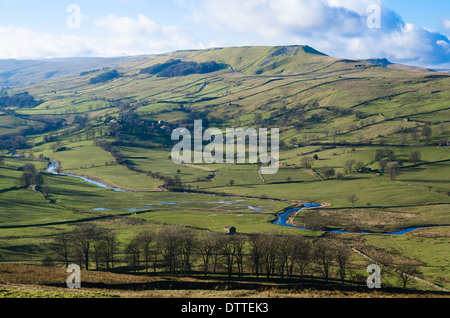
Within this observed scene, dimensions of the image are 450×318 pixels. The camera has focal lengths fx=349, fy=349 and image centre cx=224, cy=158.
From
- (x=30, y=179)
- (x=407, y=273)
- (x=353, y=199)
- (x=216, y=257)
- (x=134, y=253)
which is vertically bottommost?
(x=407, y=273)

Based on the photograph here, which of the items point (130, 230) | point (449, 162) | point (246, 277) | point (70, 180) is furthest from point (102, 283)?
point (449, 162)

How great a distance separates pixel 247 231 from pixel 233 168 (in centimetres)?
9108

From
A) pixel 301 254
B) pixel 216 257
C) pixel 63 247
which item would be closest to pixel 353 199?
pixel 301 254

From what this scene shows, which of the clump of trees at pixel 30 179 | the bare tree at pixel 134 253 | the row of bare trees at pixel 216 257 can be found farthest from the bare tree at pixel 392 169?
the clump of trees at pixel 30 179

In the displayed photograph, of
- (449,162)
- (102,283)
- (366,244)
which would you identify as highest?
(449,162)

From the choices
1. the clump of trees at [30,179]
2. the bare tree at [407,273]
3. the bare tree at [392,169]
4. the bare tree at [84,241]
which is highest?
the bare tree at [392,169]

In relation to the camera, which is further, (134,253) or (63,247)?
(63,247)

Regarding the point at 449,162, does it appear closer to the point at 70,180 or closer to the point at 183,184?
the point at 183,184

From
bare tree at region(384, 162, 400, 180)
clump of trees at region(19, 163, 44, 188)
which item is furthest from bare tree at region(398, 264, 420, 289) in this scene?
clump of trees at region(19, 163, 44, 188)

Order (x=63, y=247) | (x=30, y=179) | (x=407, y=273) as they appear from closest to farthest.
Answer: (x=407, y=273) < (x=63, y=247) < (x=30, y=179)

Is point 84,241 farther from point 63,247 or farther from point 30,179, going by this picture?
point 30,179

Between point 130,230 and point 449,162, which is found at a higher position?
point 449,162

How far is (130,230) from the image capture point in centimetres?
10325

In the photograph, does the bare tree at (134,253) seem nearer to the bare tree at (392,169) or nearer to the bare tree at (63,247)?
the bare tree at (63,247)
